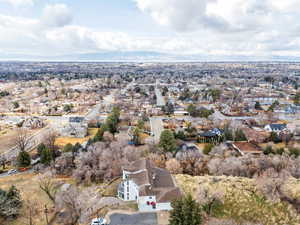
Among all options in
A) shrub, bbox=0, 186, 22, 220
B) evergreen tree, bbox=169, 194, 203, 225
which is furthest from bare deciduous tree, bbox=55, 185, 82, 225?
evergreen tree, bbox=169, 194, 203, 225

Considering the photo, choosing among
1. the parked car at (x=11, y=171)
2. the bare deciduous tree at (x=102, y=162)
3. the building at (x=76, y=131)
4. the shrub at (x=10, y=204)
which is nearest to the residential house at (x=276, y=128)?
the bare deciduous tree at (x=102, y=162)

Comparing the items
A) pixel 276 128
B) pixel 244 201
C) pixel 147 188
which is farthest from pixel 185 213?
pixel 276 128

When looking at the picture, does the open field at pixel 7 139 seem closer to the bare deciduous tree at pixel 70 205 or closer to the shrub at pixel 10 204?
the shrub at pixel 10 204

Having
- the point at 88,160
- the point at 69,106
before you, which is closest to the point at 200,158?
the point at 88,160

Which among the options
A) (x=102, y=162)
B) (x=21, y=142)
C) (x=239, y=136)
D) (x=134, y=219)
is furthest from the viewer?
(x=239, y=136)

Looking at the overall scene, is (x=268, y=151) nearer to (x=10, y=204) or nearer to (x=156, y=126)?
(x=156, y=126)

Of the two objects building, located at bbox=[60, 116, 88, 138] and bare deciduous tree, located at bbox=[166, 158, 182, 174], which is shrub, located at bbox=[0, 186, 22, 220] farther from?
building, located at bbox=[60, 116, 88, 138]
